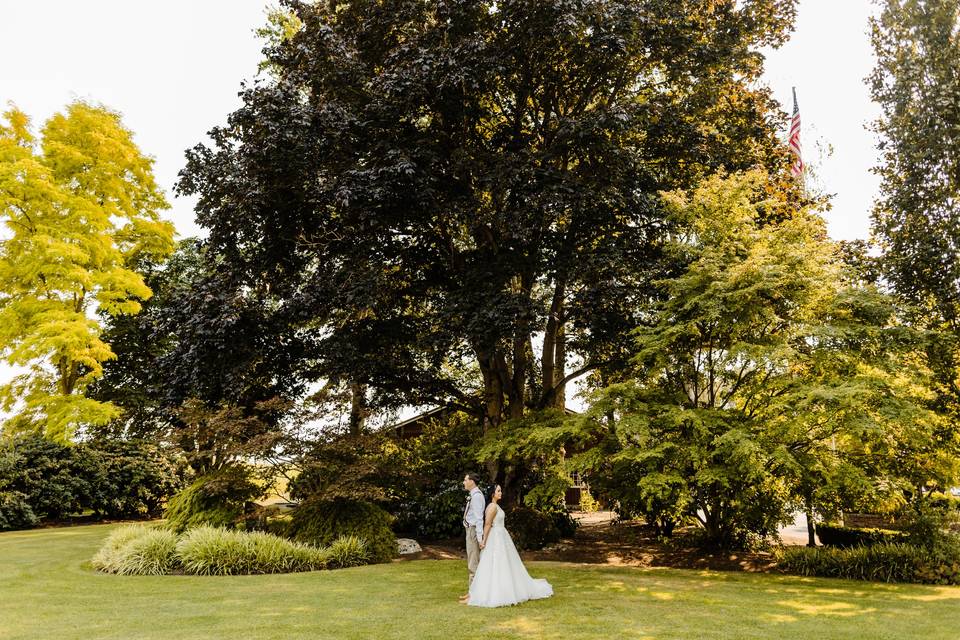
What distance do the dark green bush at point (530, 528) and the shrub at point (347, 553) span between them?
174 inches

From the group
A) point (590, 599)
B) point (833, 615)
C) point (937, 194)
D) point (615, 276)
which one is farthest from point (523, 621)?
point (937, 194)

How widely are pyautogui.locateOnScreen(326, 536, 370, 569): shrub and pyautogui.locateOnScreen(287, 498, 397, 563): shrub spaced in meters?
0.20

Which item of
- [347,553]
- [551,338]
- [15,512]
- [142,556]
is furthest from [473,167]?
[15,512]

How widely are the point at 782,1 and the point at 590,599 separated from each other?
1648 cm

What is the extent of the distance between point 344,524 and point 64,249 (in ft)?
44.5

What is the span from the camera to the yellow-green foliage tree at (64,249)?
19.7 meters

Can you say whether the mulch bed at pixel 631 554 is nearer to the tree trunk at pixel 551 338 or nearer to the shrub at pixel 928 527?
the shrub at pixel 928 527

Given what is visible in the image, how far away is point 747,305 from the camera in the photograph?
1154cm

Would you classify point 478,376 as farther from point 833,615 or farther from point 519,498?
point 833,615

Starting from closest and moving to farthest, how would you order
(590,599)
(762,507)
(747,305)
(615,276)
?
(590,599)
(747,305)
(762,507)
(615,276)

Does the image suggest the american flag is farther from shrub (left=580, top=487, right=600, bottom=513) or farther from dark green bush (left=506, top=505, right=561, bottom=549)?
shrub (left=580, top=487, right=600, bottom=513)

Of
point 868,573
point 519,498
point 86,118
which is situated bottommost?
point 868,573

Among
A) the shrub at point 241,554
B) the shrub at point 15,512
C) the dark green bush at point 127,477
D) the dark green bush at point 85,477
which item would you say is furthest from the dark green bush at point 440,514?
the shrub at point 15,512

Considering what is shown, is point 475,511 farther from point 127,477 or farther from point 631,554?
point 127,477
